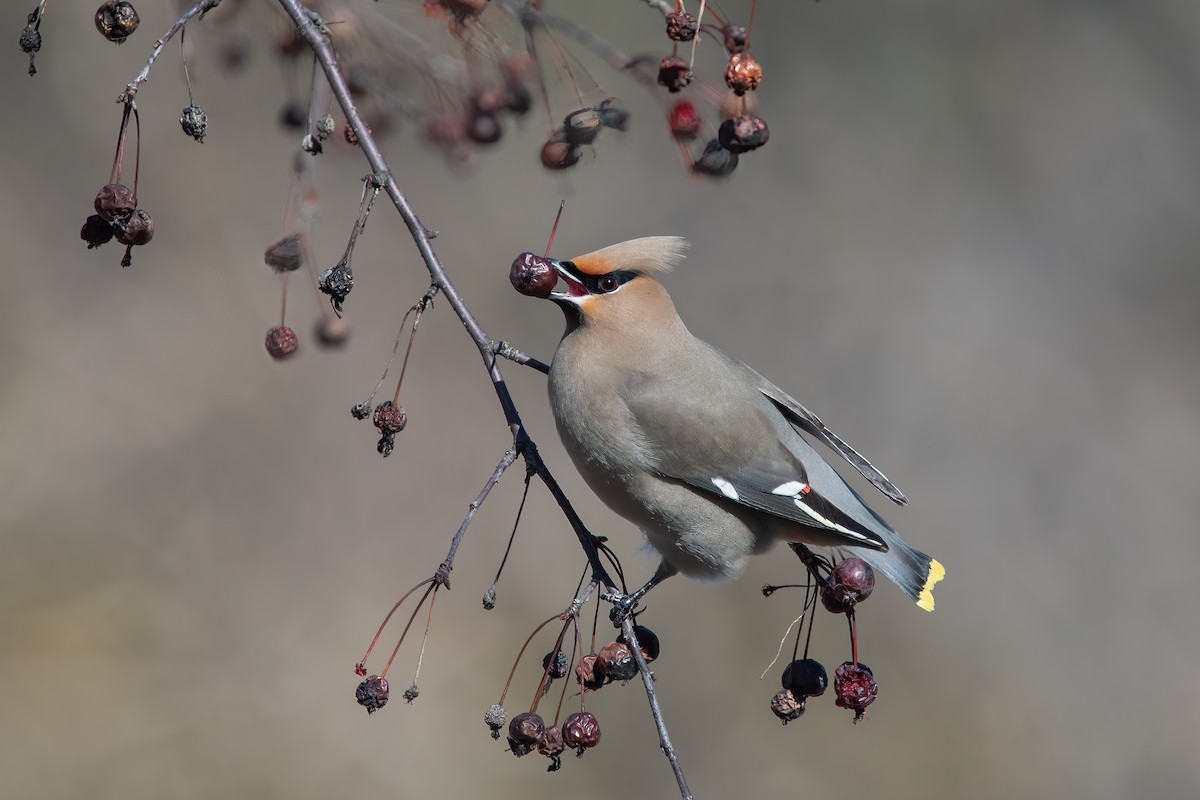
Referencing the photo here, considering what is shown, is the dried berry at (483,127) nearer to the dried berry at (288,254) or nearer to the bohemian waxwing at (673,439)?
the bohemian waxwing at (673,439)

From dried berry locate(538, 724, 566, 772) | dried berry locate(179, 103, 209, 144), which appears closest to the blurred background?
dried berry locate(179, 103, 209, 144)

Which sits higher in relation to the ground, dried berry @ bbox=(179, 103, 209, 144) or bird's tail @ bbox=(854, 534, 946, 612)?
dried berry @ bbox=(179, 103, 209, 144)

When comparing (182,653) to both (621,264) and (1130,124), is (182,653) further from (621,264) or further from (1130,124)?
(1130,124)

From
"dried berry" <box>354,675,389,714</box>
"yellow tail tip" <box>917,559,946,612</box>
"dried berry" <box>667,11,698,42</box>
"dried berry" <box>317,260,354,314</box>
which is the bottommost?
"dried berry" <box>354,675,389,714</box>

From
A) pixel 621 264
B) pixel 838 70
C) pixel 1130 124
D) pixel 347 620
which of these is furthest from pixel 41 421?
pixel 1130 124

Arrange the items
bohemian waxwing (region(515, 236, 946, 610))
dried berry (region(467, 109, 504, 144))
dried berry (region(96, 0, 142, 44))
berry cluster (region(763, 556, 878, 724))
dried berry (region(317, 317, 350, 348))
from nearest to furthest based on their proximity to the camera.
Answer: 1. dried berry (region(96, 0, 142, 44))
2. berry cluster (region(763, 556, 878, 724))
3. dried berry (region(317, 317, 350, 348))
4. dried berry (region(467, 109, 504, 144))
5. bohemian waxwing (region(515, 236, 946, 610))

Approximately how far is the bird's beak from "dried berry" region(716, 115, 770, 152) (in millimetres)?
757

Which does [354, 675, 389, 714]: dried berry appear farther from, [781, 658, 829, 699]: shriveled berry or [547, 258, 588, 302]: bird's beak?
[547, 258, 588, 302]: bird's beak

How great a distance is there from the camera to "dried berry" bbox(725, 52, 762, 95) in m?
2.48

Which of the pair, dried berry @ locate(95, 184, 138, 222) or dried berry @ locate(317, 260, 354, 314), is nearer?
dried berry @ locate(95, 184, 138, 222)

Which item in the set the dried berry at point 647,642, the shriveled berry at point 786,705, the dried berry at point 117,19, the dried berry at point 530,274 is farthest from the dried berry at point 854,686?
the dried berry at point 117,19

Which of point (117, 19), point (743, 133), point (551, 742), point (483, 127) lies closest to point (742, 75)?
point (743, 133)

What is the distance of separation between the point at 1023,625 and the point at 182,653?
4.94m

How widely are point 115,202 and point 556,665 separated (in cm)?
136
